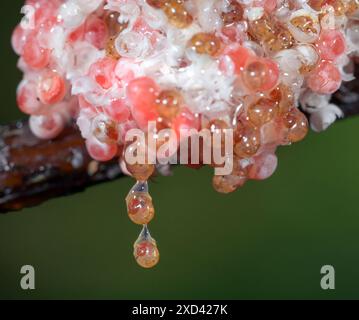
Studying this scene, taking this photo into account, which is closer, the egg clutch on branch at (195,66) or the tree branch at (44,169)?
the egg clutch on branch at (195,66)

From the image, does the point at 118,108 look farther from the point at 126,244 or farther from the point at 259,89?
the point at 126,244

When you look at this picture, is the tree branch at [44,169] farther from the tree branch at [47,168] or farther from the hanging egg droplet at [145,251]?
the hanging egg droplet at [145,251]

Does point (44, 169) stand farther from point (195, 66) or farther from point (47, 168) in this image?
point (195, 66)

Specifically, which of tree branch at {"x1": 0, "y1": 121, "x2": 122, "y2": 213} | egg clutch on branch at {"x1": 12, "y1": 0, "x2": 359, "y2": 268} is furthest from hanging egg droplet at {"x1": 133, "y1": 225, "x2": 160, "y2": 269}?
tree branch at {"x1": 0, "y1": 121, "x2": 122, "y2": 213}

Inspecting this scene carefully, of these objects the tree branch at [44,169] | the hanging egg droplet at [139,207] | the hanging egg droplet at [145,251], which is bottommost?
the hanging egg droplet at [145,251]

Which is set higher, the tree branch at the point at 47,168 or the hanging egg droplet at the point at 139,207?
the tree branch at the point at 47,168

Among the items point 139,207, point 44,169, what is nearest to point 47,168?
point 44,169

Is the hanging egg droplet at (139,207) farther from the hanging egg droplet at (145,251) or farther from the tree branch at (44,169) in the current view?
the tree branch at (44,169)

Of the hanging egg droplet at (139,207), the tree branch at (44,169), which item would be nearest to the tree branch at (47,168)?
the tree branch at (44,169)

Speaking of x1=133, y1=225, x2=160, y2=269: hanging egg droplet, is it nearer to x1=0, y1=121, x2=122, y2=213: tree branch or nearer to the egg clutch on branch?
the egg clutch on branch
